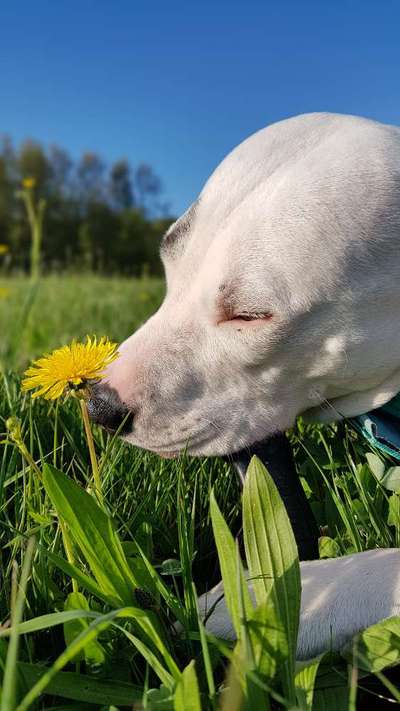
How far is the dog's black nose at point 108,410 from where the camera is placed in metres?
2.00

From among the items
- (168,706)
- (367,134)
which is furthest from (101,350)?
(367,134)

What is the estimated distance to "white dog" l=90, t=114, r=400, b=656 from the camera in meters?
1.91

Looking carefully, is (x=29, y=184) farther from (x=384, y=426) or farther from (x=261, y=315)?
(x=384, y=426)

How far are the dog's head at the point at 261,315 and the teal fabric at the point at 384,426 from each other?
3.4 inches

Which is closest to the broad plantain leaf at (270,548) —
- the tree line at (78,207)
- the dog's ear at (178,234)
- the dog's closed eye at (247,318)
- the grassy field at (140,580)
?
Result: the grassy field at (140,580)

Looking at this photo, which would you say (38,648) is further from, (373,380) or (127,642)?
(373,380)

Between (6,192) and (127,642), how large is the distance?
44542 mm

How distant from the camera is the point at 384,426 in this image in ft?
6.65

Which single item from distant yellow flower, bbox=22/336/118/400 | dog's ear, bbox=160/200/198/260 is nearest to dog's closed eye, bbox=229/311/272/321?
dog's ear, bbox=160/200/198/260

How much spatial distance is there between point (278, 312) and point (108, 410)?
1.83 ft

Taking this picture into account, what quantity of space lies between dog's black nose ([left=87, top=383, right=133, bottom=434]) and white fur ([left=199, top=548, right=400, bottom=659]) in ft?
2.08

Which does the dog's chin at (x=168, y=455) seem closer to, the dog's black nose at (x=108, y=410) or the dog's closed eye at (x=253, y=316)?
the dog's black nose at (x=108, y=410)

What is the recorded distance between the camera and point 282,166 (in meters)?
2.09

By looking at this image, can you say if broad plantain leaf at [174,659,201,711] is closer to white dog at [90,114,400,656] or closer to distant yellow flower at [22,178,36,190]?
white dog at [90,114,400,656]
